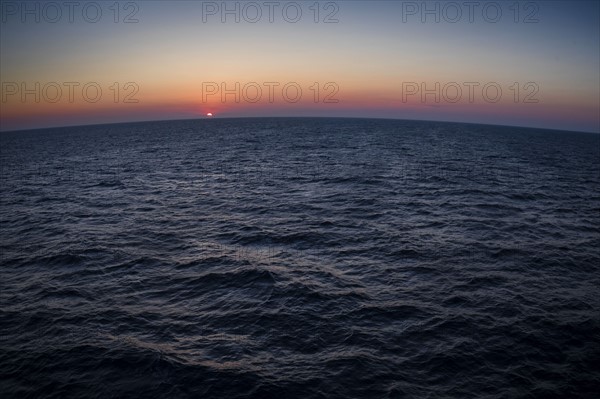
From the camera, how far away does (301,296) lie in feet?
57.9

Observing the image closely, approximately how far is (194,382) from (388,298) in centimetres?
966

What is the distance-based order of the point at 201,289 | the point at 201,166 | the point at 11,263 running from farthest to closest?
the point at 201,166, the point at 11,263, the point at 201,289

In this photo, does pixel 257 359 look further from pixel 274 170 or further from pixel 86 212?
pixel 274 170

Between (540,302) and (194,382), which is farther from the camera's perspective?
(540,302)

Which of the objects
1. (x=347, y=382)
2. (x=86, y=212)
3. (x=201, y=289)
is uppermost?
(x=86, y=212)

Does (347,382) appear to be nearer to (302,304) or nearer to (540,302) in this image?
(302,304)

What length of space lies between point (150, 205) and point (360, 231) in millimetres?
20917

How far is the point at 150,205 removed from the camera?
115 ft

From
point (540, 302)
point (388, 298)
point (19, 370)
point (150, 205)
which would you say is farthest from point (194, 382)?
point (150, 205)

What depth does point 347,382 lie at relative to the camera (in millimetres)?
12148

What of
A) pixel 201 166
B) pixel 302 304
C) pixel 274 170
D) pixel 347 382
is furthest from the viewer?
pixel 201 166

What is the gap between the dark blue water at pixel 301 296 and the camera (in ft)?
40.7

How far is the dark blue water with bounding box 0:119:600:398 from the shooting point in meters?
12.4

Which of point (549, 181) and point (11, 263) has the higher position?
point (549, 181)
